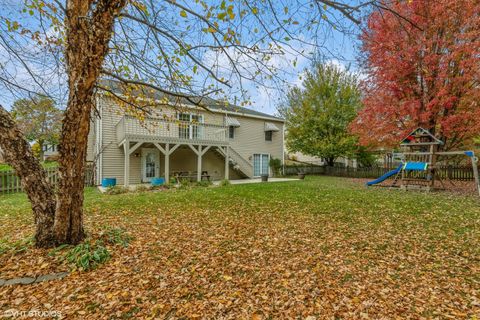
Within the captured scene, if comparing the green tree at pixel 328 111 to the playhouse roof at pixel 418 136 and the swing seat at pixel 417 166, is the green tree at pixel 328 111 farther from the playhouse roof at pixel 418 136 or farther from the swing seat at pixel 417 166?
the swing seat at pixel 417 166

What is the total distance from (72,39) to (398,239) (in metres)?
5.68

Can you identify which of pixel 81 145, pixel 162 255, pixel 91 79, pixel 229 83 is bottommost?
pixel 162 255

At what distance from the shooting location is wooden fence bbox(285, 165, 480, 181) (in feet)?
44.6

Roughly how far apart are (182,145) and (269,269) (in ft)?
33.7

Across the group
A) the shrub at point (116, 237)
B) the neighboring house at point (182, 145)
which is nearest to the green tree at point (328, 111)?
the neighboring house at point (182, 145)

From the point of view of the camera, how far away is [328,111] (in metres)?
18.2

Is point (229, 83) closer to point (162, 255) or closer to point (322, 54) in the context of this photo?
point (322, 54)

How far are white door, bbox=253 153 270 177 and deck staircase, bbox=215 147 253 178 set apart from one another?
→ 136 cm

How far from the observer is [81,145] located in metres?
3.13

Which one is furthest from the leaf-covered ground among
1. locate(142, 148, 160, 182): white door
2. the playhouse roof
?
locate(142, 148, 160, 182): white door

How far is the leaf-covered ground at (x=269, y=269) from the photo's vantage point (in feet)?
7.33

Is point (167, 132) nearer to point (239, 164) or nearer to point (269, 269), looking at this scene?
point (239, 164)

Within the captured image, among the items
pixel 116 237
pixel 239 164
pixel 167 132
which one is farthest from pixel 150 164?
pixel 116 237

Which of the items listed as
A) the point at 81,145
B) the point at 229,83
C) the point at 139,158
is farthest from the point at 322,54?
the point at 139,158
